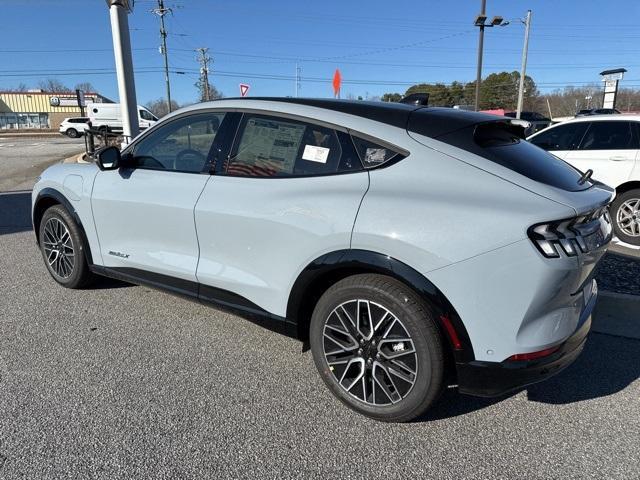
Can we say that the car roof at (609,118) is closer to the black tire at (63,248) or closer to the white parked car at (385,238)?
the white parked car at (385,238)

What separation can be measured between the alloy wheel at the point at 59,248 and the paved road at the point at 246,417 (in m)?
0.76

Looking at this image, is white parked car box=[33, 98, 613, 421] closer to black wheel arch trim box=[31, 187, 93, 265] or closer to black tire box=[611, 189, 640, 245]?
black wheel arch trim box=[31, 187, 93, 265]

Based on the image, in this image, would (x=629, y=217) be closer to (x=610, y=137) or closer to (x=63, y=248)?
(x=610, y=137)

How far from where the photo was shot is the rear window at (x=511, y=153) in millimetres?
2350

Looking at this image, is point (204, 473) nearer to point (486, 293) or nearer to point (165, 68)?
point (486, 293)

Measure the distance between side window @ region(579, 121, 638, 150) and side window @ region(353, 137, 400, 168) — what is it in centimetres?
533

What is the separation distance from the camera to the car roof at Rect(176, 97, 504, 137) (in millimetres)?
2521

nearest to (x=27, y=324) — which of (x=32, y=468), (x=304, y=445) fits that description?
(x=32, y=468)

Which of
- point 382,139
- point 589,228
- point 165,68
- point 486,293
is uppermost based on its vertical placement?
point 165,68

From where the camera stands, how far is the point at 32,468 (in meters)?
2.19

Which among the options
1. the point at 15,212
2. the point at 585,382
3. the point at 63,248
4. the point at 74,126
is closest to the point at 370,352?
the point at 585,382

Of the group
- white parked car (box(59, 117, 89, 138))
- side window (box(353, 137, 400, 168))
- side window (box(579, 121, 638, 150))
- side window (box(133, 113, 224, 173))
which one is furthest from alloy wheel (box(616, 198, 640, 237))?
white parked car (box(59, 117, 89, 138))

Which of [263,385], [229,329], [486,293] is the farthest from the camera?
[229,329]

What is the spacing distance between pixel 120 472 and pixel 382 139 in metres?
2.04
